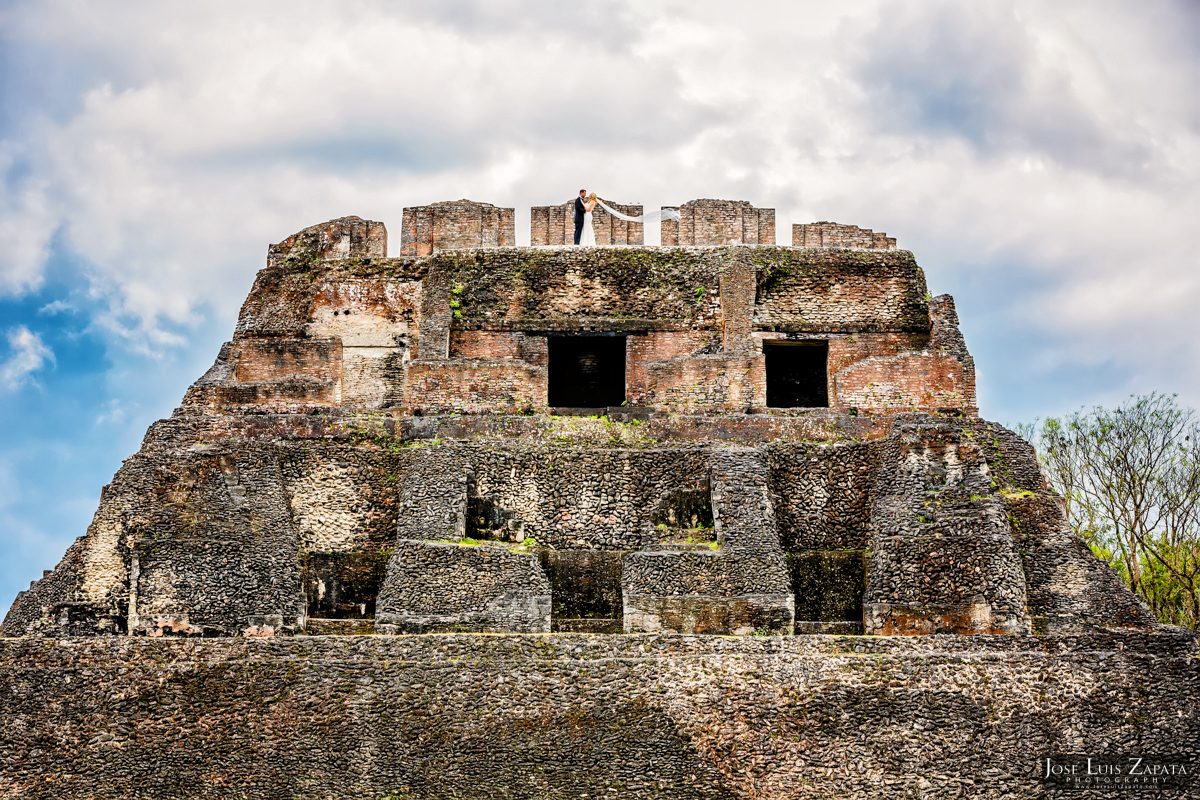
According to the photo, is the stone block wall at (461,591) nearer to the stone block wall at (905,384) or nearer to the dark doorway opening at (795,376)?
the stone block wall at (905,384)

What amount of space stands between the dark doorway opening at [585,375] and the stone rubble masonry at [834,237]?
13.7 ft

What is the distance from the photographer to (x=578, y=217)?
22344 mm

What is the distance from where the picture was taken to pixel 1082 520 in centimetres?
2675

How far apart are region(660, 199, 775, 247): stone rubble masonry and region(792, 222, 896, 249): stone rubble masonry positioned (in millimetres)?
601

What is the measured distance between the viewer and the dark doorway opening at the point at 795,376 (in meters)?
21.6

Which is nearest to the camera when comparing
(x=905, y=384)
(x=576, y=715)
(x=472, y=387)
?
(x=576, y=715)

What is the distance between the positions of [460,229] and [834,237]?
7089mm

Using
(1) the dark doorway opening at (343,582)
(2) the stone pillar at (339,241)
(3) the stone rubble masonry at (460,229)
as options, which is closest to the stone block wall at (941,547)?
(1) the dark doorway opening at (343,582)

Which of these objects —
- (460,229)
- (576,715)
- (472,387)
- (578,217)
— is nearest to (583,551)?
(576,715)

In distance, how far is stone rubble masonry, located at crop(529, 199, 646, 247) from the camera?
22.3 meters

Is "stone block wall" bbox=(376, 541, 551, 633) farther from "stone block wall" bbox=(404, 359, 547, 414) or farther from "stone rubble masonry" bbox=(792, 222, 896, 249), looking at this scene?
"stone rubble masonry" bbox=(792, 222, 896, 249)

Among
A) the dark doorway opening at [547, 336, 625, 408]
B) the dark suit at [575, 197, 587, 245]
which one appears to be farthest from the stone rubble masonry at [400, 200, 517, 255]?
the dark doorway opening at [547, 336, 625, 408]

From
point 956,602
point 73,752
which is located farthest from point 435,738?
point 956,602

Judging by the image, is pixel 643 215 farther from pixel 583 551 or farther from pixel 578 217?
pixel 583 551
